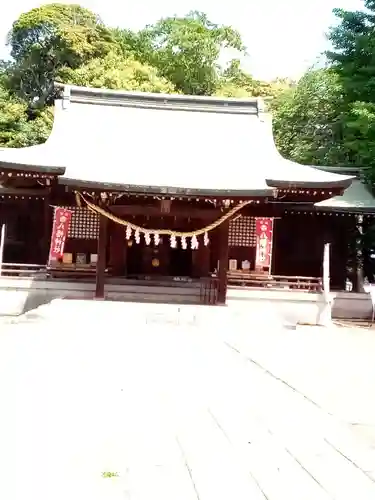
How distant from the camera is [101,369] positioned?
7168mm

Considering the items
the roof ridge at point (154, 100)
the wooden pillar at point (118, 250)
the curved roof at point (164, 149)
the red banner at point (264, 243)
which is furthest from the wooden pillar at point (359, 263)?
the wooden pillar at point (118, 250)

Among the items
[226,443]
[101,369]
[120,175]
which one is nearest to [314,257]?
[120,175]

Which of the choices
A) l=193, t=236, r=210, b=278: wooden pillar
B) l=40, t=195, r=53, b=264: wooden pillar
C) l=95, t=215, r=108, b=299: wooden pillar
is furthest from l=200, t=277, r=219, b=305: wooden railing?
l=40, t=195, r=53, b=264: wooden pillar

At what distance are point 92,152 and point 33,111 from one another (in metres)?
21.8

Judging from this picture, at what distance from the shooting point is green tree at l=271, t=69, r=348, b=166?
84.2 feet

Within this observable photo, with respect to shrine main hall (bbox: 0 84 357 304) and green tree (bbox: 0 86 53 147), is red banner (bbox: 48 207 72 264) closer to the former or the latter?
shrine main hall (bbox: 0 84 357 304)

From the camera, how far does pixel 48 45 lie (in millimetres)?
37188

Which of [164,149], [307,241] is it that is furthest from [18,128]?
[307,241]

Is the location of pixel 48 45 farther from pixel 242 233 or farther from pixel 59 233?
pixel 242 233

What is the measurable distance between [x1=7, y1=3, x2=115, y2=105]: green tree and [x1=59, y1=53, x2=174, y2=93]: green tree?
166 centimetres

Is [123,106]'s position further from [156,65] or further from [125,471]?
[156,65]

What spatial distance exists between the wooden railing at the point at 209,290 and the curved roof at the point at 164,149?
2998 mm

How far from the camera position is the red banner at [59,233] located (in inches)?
659

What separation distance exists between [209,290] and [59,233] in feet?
15.1
